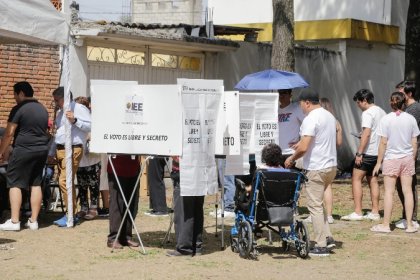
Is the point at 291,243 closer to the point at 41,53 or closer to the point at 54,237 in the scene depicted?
the point at 54,237

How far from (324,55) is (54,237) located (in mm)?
12845

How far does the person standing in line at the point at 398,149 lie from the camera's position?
455 inches

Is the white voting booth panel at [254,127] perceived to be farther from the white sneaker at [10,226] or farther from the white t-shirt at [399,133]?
the white sneaker at [10,226]

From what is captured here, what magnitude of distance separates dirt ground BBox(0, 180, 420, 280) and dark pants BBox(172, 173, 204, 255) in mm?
165

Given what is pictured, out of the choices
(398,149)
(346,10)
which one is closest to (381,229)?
(398,149)

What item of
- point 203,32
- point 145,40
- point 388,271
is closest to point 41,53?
point 145,40

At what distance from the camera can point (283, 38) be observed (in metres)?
16.6

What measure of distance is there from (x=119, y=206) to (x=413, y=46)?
12344 millimetres

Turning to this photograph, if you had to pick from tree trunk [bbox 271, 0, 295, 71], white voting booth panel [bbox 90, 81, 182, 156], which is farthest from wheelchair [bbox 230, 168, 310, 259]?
tree trunk [bbox 271, 0, 295, 71]

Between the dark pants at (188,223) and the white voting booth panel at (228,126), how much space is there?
0.66 metres

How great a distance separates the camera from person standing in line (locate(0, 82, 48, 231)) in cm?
1130

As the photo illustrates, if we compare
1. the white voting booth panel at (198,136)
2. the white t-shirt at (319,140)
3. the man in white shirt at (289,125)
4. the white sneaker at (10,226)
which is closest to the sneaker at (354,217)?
the man in white shirt at (289,125)

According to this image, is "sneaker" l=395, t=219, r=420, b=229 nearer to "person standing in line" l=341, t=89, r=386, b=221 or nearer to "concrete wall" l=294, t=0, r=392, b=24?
"person standing in line" l=341, t=89, r=386, b=221

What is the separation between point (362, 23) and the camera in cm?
2302
